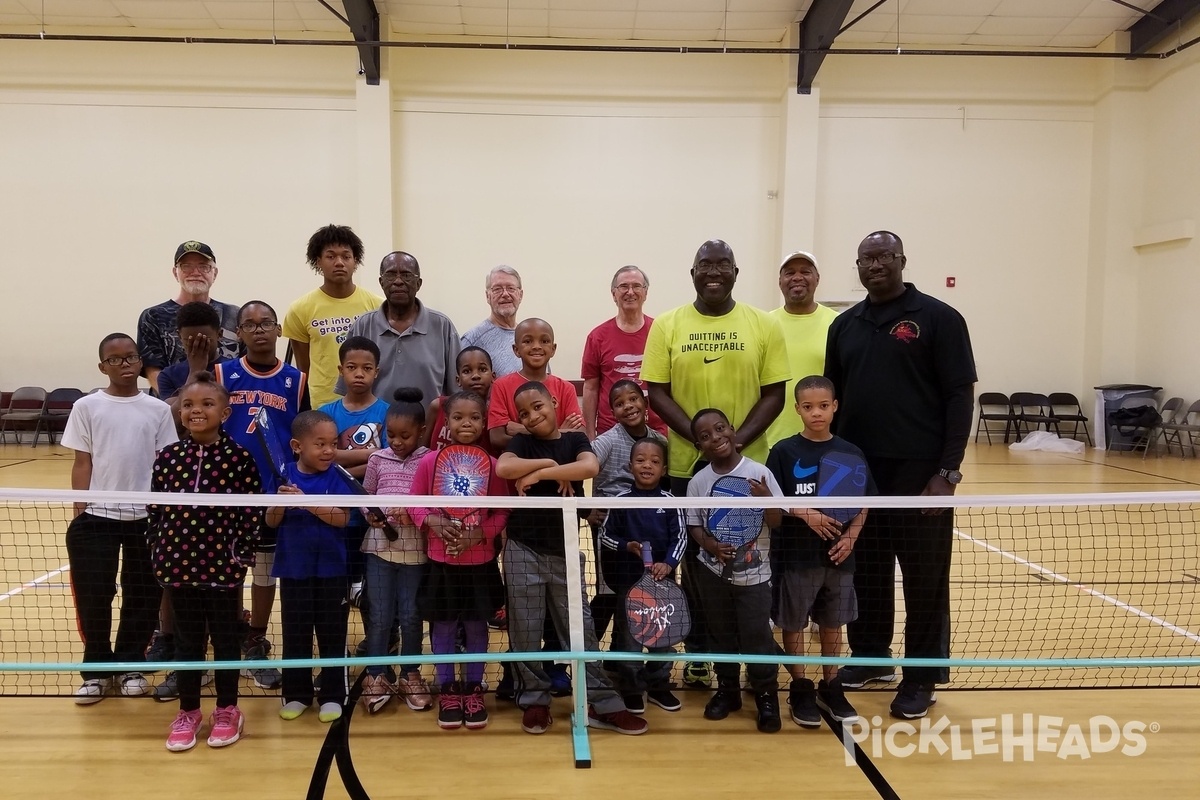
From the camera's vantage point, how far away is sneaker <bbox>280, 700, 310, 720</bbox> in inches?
114

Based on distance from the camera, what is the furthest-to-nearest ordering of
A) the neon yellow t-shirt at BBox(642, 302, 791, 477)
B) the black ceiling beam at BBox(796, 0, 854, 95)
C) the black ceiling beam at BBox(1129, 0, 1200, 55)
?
the black ceiling beam at BBox(1129, 0, 1200, 55), the black ceiling beam at BBox(796, 0, 854, 95), the neon yellow t-shirt at BBox(642, 302, 791, 477)

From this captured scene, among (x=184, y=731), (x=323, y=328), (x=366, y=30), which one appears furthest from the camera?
(x=366, y=30)

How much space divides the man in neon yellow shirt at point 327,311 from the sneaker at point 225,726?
61.9 inches

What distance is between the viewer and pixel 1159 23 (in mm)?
11000

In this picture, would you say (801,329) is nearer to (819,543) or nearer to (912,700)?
(819,543)

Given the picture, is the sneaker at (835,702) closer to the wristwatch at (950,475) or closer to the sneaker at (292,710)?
the wristwatch at (950,475)

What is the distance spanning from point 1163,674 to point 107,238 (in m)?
13.9

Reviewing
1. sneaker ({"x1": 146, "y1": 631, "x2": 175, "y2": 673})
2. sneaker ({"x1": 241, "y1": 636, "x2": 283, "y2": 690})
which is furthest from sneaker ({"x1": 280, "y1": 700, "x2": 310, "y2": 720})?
sneaker ({"x1": 146, "y1": 631, "x2": 175, "y2": 673})

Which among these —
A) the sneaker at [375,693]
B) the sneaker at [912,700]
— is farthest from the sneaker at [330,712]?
the sneaker at [912,700]

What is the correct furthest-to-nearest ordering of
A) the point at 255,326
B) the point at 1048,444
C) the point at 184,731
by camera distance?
the point at 1048,444 → the point at 255,326 → the point at 184,731

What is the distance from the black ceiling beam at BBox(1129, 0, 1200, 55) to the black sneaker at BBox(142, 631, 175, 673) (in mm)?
14257

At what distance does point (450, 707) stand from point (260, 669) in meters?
1.04

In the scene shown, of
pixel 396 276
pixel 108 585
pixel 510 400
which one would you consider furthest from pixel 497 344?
pixel 108 585

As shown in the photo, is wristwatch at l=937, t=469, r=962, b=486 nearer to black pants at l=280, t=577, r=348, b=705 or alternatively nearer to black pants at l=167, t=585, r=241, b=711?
black pants at l=280, t=577, r=348, b=705
